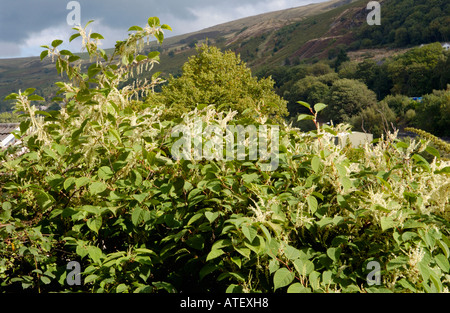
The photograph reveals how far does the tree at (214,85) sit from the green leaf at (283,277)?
17.3m

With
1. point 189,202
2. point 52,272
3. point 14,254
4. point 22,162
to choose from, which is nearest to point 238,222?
point 189,202

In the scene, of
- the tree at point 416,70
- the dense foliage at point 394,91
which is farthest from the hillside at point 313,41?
the tree at point 416,70

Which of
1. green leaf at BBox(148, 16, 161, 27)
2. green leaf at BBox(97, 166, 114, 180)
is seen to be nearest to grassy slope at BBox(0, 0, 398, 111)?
green leaf at BBox(148, 16, 161, 27)

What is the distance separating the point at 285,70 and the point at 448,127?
194 ft

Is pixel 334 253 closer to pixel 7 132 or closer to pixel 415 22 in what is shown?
pixel 7 132

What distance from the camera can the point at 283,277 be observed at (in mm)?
1515

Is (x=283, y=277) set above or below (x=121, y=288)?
above

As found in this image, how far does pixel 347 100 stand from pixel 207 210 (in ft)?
207

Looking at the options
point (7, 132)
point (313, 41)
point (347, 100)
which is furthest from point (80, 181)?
point (313, 41)

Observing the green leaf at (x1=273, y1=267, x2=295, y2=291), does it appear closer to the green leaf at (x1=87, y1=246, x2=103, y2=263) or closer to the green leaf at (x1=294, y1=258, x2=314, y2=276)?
the green leaf at (x1=294, y1=258, x2=314, y2=276)

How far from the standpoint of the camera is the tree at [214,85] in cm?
2070

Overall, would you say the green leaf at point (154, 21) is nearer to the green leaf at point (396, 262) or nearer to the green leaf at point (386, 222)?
the green leaf at point (386, 222)

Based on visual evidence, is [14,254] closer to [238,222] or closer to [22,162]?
[22,162]

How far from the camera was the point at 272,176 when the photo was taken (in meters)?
2.05
